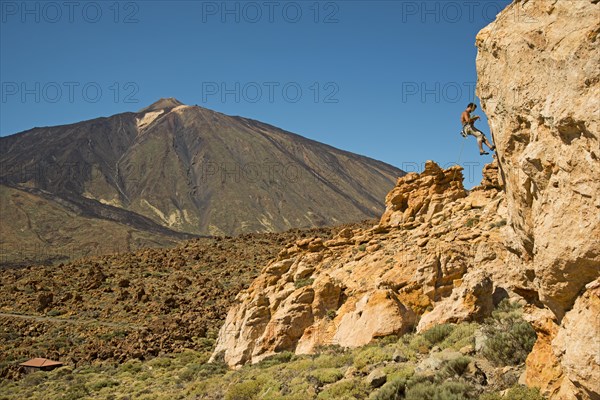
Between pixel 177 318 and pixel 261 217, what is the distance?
15624 cm

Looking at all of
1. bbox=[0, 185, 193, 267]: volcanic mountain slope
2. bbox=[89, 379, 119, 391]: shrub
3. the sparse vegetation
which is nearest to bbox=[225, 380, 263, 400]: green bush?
the sparse vegetation

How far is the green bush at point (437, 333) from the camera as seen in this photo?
39.0 feet

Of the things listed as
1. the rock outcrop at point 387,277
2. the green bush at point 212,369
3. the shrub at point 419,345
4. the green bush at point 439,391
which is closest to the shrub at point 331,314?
the rock outcrop at point 387,277

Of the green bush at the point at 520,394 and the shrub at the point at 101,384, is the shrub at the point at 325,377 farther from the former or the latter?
the shrub at the point at 101,384

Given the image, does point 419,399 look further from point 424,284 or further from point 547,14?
point 424,284

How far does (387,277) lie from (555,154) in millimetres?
11906

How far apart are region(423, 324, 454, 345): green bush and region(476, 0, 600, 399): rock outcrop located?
5377 millimetres

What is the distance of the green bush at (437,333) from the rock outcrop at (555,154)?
5.38 m

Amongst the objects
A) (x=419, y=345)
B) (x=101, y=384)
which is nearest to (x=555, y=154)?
(x=419, y=345)

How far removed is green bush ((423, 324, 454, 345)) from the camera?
1190 centimetres

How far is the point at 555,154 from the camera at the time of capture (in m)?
5.29

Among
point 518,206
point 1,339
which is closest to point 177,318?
point 1,339

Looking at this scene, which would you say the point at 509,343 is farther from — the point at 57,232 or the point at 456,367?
the point at 57,232

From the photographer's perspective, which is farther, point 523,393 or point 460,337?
point 460,337
